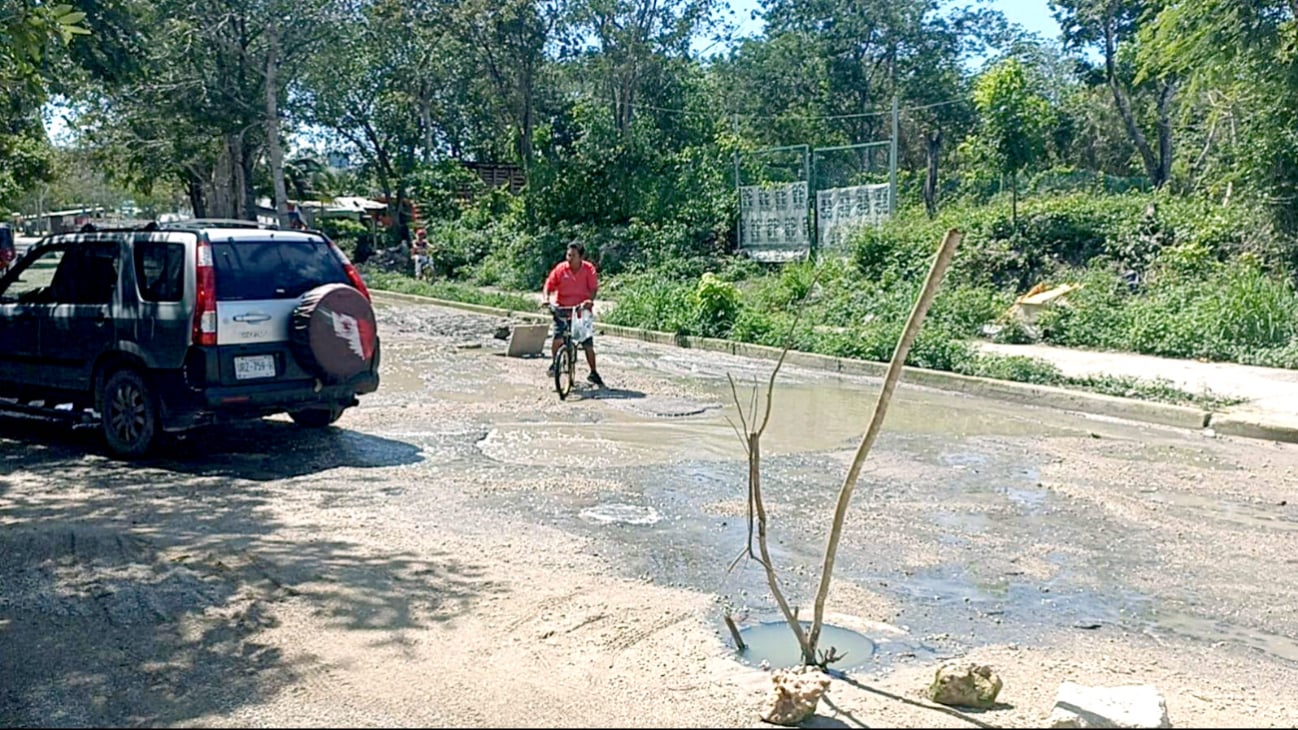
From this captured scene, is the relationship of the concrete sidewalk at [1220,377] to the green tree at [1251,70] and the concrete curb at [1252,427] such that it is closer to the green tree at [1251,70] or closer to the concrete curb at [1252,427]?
the concrete curb at [1252,427]

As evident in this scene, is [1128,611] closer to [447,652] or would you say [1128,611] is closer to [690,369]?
[447,652]

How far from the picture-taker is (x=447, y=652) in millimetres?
5105

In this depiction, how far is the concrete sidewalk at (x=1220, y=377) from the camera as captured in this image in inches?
452

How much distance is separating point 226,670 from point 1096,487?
21.3ft

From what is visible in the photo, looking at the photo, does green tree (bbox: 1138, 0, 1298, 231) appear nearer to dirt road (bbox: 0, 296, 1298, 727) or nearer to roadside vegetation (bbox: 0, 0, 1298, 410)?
roadside vegetation (bbox: 0, 0, 1298, 410)

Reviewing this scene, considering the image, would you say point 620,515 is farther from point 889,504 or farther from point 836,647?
point 836,647

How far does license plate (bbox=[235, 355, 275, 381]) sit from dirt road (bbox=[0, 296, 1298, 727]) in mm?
712

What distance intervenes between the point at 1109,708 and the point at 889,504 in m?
4.32

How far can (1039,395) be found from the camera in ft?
44.2

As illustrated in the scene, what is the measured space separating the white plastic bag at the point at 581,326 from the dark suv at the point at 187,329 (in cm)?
340

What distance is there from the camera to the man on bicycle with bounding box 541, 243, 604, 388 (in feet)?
44.3

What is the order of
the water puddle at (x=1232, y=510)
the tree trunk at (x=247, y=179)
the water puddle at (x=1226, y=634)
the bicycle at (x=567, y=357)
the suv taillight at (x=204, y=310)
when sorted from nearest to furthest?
the water puddle at (x=1226, y=634) → the water puddle at (x=1232, y=510) → the suv taillight at (x=204, y=310) → the bicycle at (x=567, y=357) → the tree trunk at (x=247, y=179)

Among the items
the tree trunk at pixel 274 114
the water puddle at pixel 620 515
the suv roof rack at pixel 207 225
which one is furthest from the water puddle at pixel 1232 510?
the tree trunk at pixel 274 114

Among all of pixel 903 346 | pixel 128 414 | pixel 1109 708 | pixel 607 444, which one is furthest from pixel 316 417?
pixel 1109 708
